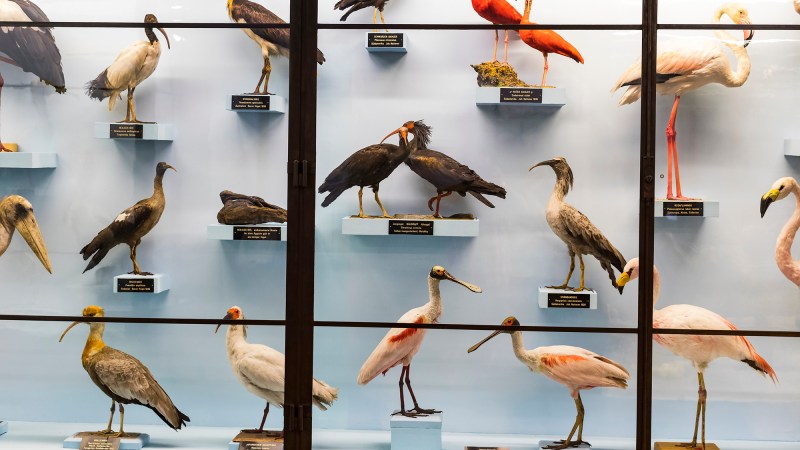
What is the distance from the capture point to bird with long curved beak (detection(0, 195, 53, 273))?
331 cm

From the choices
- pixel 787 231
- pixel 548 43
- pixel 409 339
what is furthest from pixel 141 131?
pixel 787 231

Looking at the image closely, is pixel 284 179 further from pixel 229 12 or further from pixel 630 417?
pixel 630 417

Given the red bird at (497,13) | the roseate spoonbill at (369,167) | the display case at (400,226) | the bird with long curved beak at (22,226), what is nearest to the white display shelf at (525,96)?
the display case at (400,226)

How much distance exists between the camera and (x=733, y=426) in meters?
3.22

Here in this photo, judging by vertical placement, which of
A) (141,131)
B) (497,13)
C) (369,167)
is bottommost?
(369,167)

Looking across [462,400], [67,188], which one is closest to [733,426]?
[462,400]

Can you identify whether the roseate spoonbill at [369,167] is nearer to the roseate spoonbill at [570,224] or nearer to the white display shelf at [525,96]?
the white display shelf at [525,96]

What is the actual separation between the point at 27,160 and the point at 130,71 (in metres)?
0.53

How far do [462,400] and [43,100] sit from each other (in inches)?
78.8

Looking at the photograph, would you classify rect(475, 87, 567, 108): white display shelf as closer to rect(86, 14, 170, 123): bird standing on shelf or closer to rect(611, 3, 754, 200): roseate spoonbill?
rect(611, 3, 754, 200): roseate spoonbill

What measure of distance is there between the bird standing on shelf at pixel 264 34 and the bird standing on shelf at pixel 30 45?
2.38 ft

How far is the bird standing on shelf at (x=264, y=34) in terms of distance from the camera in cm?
319

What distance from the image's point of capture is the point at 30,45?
3.30m

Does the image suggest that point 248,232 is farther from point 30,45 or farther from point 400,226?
point 30,45
